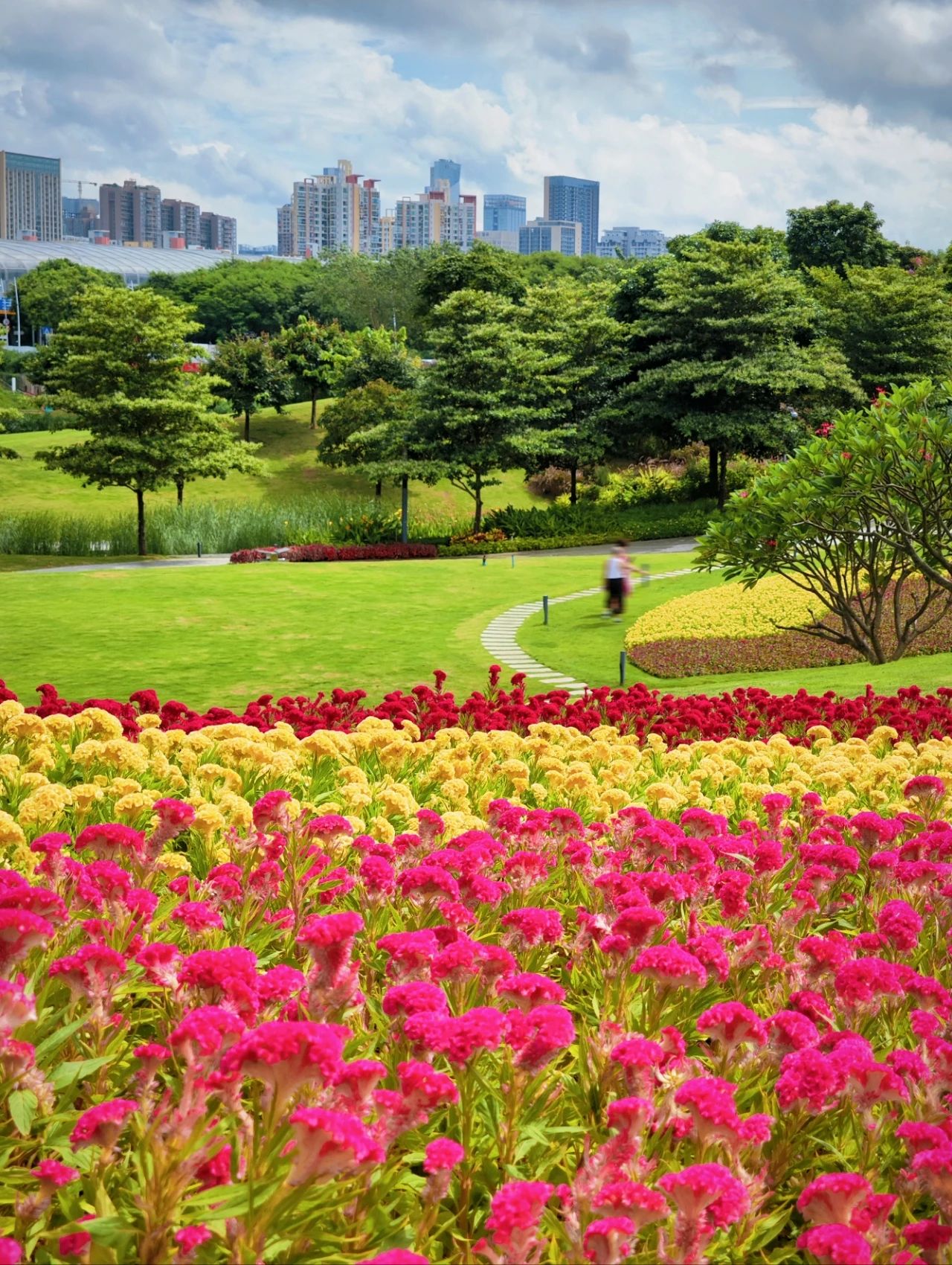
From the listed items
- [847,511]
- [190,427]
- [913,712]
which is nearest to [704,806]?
[913,712]

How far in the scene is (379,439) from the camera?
3212cm

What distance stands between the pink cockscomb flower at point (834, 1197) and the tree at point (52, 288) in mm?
73734

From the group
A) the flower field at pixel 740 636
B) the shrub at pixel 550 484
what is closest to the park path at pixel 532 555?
the flower field at pixel 740 636

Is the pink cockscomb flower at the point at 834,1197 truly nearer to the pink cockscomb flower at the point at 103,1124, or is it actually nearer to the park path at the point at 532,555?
the pink cockscomb flower at the point at 103,1124

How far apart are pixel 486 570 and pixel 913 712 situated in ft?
46.8

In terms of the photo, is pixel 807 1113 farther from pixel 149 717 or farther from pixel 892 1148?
pixel 149 717

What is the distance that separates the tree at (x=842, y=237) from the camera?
54.6m

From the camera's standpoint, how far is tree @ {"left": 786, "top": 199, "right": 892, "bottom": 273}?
179 feet

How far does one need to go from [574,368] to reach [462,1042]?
3464 centimetres

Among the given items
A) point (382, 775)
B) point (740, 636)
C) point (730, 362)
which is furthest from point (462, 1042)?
point (730, 362)

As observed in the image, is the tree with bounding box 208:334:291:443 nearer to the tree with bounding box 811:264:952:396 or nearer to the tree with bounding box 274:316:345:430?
the tree with bounding box 274:316:345:430

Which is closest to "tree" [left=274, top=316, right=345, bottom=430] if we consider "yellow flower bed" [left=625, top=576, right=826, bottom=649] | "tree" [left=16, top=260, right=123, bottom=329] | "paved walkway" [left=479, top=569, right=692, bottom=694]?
"paved walkway" [left=479, top=569, right=692, bottom=694]

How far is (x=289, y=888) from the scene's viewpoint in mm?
3559

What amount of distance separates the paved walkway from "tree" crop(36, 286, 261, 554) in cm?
1327
